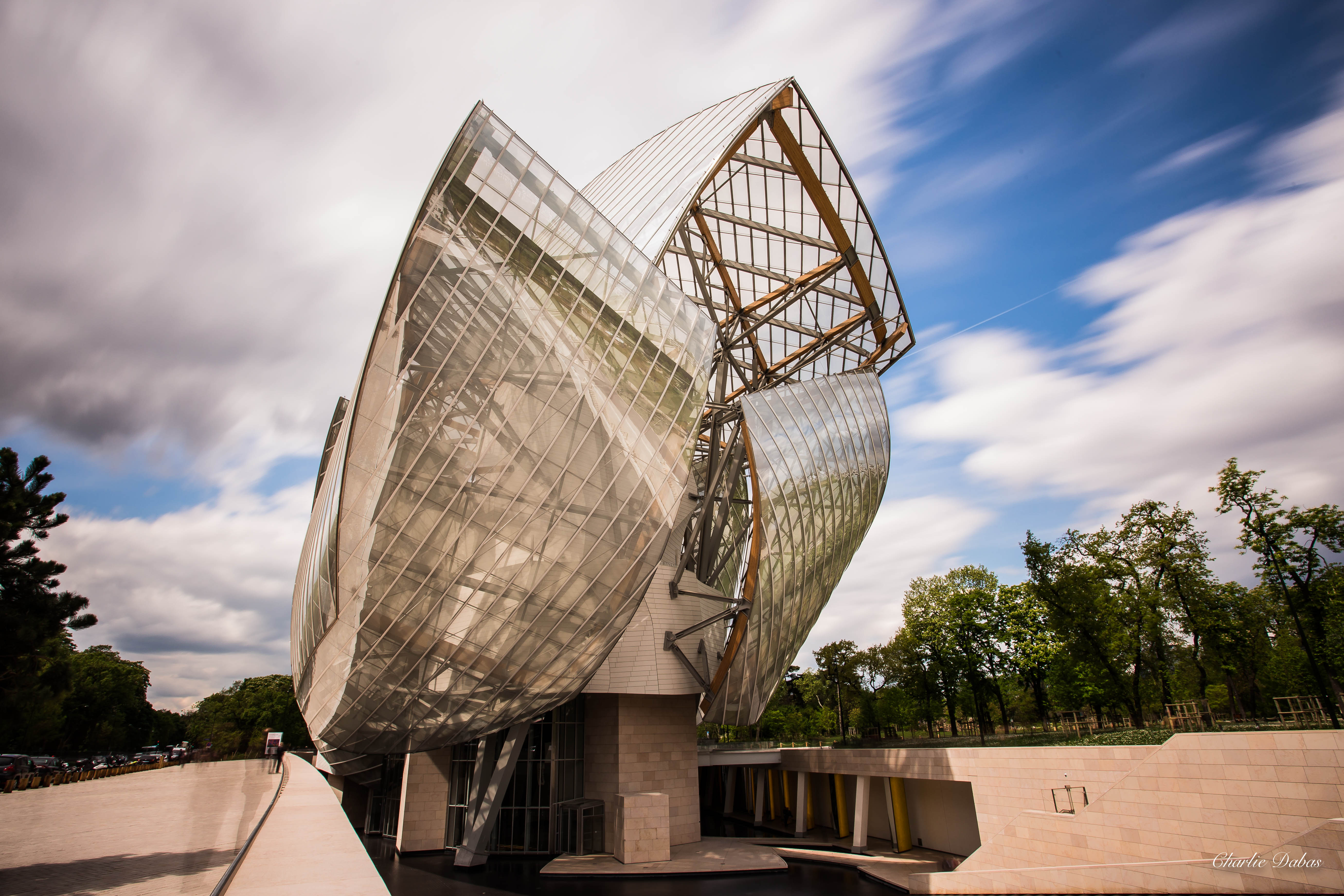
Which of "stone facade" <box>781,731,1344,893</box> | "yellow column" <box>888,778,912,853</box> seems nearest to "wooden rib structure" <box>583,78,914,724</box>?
"yellow column" <box>888,778,912,853</box>

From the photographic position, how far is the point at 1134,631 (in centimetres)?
3300

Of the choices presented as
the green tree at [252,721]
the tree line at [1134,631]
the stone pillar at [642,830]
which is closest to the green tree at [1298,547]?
the tree line at [1134,631]

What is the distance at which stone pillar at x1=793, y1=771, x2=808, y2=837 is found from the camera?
108ft

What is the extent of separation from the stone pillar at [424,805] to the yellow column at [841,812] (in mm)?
19162

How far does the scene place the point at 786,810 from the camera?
37844 mm

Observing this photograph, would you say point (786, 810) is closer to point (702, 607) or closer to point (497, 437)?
point (702, 607)

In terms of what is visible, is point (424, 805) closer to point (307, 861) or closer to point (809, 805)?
point (307, 861)

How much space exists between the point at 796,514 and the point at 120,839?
67.4ft

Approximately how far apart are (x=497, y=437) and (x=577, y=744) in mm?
17826

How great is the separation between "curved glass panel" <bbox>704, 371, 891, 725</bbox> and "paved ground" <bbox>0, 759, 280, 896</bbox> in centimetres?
1663

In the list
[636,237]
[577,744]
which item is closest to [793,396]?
[636,237]

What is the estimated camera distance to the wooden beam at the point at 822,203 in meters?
22.0

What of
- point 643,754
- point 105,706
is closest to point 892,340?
point 643,754

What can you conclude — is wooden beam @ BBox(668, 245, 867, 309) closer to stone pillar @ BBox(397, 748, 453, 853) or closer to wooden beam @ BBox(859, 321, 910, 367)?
wooden beam @ BBox(859, 321, 910, 367)
